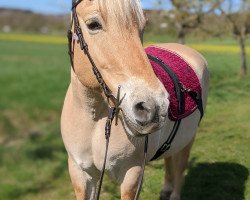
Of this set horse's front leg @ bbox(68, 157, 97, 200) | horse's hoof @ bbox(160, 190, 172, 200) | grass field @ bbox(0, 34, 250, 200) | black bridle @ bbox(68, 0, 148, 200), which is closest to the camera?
black bridle @ bbox(68, 0, 148, 200)

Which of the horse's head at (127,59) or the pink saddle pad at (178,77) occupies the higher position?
the horse's head at (127,59)

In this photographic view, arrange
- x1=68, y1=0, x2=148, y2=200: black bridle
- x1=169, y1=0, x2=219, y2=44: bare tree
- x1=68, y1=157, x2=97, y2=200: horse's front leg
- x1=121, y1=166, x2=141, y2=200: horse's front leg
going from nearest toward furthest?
1. x1=68, y1=0, x2=148, y2=200: black bridle
2. x1=121, y1=166, x2=141, y2=200: horse's front leg
3. x1=68, y1=157, x2=97, y2=200: horse's front leg
4. x1=169, y1=0, x2=219, y2=44: bare tree

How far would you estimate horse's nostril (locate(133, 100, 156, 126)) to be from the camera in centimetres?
208

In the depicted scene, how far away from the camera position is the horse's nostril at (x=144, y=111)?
6.81ft

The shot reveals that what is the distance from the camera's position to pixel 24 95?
11.4 metres

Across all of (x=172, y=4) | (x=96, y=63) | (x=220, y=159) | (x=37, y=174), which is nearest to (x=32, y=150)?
(x=37, y=174)

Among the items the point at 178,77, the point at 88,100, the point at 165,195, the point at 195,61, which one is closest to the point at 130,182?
the point at 88,100

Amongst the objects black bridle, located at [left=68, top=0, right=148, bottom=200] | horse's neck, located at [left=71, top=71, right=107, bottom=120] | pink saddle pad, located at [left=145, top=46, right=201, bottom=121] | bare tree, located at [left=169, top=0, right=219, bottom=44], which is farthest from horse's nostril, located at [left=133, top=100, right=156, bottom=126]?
bare tree, located at [left=169, top=0, right=219, bottom=44]

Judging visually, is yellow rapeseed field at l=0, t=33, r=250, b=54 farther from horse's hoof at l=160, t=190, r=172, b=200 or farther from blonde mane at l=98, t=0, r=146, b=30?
blonde mane at l=98, t=0, r=146, b=30

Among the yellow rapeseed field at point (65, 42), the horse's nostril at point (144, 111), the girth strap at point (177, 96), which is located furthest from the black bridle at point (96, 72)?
the yellow rapeseed field at point (65, 42)

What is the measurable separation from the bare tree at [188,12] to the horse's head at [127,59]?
12.0m

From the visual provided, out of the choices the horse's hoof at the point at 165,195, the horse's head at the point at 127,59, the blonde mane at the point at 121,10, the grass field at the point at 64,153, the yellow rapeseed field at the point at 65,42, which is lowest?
the yellow rapeseed field at the point at 65,42

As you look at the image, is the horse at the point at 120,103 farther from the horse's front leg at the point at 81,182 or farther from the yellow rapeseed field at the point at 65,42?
the yellow rapeseed field at the point at 65,42

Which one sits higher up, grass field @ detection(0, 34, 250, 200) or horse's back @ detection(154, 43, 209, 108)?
horse's back @ detection(154, 43, 209, 108)
